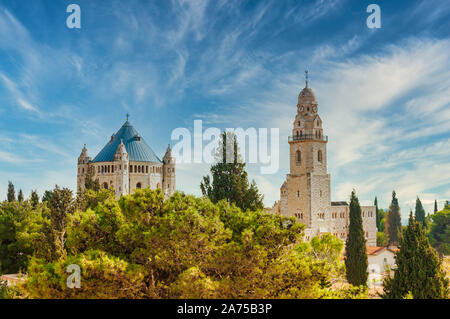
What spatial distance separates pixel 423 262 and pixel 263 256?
463 inches

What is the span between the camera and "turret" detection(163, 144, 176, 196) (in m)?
83.5

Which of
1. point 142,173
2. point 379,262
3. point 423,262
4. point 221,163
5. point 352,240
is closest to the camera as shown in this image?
point 423,262

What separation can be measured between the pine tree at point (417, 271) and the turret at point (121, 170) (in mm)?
59157

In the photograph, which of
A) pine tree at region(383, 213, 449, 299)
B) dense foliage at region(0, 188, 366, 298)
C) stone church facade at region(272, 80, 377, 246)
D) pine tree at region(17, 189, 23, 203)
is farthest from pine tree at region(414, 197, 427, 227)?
dense foliage at region(0, 188, 366, 298)

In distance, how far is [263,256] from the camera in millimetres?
17359

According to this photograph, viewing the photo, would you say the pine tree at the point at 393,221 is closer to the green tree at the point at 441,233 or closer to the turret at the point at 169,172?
the green tree at the point at 441,233

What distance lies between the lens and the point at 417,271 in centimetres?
2353

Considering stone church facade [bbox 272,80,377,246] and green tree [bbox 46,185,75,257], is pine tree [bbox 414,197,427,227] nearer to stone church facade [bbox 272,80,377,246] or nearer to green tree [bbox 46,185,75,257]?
stone church facade [bbox 272,80,377,246]

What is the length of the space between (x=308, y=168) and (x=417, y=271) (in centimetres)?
4707

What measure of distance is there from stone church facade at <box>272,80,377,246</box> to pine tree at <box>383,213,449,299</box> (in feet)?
144

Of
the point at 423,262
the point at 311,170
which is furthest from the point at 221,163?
the point at 311,170

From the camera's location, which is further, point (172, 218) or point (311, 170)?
point (311, 170)

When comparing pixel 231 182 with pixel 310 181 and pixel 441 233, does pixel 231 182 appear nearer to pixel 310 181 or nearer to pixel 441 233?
pixel 310 181
